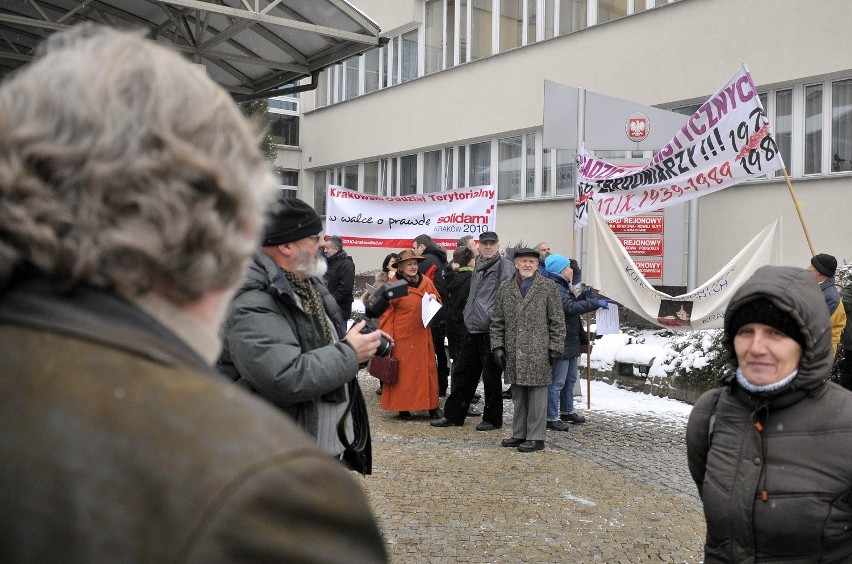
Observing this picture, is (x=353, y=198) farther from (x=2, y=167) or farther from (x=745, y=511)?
(x=2, y=167)

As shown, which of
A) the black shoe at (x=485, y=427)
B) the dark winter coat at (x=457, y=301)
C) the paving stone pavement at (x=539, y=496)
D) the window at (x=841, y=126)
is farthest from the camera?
the window at (x=841, y=126)

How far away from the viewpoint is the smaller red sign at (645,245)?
14305 millimetres

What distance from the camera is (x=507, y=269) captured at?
29.9 ft

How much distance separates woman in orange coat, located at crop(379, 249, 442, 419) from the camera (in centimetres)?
955

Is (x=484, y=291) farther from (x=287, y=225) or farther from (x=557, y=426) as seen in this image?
(x=287, y=225)

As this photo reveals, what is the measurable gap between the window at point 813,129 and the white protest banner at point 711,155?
515cm

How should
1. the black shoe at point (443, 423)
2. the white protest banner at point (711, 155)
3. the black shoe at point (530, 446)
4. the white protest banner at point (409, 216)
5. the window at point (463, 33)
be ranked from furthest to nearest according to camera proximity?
the window at point (463, 33), the white protest banner at point (409, 216), the black shoe at point (443, 423), the white protest banner at point (711, 155), the black shoe at point (530, 446)

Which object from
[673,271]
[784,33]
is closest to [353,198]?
[673,271]

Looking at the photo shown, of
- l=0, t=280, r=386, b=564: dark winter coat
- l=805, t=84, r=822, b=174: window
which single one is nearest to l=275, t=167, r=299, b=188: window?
l=805, t=84, r=822, b=174: window

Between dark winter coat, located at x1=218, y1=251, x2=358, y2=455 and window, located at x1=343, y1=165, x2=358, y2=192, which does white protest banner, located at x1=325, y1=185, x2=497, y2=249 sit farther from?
window, located at x1=343, y1=165, x2=358, y2=192

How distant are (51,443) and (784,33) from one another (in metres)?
14.0

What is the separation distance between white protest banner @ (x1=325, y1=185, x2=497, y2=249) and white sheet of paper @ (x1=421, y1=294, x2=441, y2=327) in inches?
120

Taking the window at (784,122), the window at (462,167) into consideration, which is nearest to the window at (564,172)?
the window at (462,167)

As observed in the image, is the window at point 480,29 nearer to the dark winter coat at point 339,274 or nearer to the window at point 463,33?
the window at point 463,33
